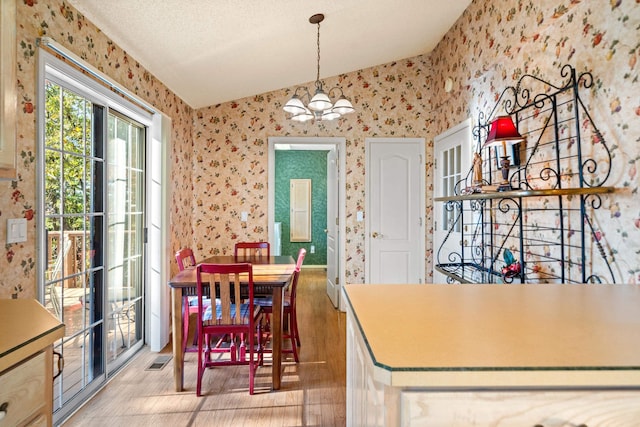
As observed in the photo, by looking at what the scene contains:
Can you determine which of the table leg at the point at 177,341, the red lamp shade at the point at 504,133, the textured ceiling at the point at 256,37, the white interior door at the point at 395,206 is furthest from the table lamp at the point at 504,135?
the table leg at the point at 177,341

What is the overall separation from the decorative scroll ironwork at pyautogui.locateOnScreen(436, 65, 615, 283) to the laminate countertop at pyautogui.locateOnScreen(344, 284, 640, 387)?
88 cm

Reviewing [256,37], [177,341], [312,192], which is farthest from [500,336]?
[312,192]

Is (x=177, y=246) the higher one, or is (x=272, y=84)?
(x=272, y=84)

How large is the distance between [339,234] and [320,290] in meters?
1.49

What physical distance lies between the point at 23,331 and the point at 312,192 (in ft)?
21.4

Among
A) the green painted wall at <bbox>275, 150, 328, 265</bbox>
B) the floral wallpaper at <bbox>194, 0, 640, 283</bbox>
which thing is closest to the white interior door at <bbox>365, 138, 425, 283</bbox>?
the floral wallpaper at <bbox>194, 0, 640, 283</bbox>

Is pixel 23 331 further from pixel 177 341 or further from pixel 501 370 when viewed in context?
pixel 177 341

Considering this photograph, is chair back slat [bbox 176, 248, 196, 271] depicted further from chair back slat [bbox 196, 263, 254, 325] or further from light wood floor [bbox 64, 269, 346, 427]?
light wood floor [bbox 64, 269, 346, 427]

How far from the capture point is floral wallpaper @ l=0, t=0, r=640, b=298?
1.72 metres

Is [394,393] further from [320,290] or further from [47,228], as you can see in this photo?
[320,290]

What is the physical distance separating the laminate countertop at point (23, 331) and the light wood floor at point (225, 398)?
1.33m

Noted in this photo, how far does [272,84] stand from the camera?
4152mm

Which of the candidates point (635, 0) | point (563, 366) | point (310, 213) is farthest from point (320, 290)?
point (563, 366)

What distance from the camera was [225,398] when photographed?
94.9 inches
